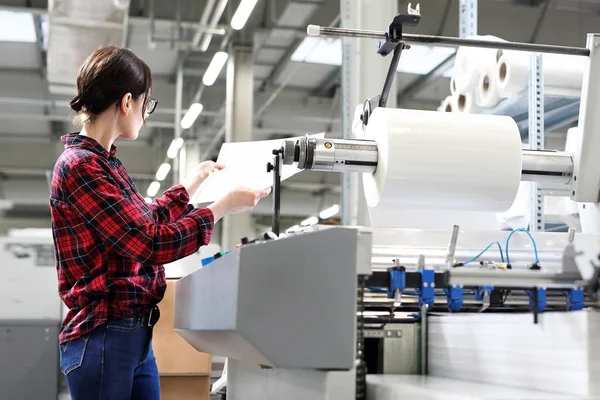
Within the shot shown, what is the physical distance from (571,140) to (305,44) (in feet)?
15.7

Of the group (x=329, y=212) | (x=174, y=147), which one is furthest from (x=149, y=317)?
(x=329, y=212)

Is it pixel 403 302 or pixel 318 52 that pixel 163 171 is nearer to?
pixel 318 52

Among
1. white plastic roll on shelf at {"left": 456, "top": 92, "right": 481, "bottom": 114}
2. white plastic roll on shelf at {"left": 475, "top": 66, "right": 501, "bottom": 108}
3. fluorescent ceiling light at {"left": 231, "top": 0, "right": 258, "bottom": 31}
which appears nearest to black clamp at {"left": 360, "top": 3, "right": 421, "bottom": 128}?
white plastic roll on shelf at {"left": 475, "top": 66, "right": 501, "bottom": 108}

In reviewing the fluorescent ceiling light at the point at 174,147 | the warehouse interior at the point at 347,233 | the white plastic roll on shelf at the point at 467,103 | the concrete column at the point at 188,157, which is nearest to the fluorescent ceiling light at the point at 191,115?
the warehouse interior at the point at 347,233

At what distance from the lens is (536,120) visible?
7.37 feet

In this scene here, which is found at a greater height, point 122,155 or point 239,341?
point 122,155

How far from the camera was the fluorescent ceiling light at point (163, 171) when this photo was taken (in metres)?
8.59

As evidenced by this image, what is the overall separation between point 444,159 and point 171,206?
56 centimetres

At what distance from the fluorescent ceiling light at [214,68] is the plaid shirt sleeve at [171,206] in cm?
484

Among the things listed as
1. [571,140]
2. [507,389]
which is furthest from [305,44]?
[507,389]

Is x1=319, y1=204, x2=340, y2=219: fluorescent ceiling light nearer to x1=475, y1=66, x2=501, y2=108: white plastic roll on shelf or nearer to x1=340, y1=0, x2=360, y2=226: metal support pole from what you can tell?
x1=340, y1=0, x2=360, y2=226: metal support pole

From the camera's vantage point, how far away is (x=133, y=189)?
1.29m

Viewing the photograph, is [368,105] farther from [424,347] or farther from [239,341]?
[239,341]

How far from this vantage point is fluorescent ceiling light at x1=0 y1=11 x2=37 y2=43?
5922 millimetres
